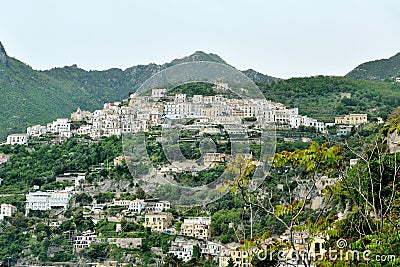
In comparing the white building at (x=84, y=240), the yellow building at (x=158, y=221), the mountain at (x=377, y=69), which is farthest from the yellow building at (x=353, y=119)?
the mountain at (x=377, y=69)

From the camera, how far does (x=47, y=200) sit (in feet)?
78.7

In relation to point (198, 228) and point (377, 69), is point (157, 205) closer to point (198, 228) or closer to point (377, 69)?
point (198, 228)

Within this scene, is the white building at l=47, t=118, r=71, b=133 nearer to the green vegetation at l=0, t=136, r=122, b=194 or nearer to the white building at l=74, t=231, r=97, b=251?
the green vegetation at l=0, t=136, r=122, b=194

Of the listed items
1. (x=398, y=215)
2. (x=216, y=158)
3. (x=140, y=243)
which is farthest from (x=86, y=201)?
(x=398, y=215)

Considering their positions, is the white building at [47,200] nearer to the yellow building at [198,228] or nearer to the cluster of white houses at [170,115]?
the cluster of white houses at [170,115]

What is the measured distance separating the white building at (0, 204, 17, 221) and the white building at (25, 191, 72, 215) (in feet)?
1.53

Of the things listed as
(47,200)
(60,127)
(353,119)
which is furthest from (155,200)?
(60,127)

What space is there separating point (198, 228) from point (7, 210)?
6.83 m

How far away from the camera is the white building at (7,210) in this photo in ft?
76.4

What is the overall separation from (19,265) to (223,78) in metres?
7.74

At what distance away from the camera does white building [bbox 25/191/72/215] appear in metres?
24.0

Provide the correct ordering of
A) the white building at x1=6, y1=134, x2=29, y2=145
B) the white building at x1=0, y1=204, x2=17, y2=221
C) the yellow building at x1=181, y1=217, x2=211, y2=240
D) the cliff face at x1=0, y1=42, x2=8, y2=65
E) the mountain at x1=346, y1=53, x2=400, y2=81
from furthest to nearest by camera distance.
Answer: the cliff face at x1=0, y1=42, x2=8, y2=65, the mountain at x1=346, y1=53, x2=400, y2=81, the white building at x1=6, y1=134, x2=29, y2=145, the white building at x1=0, y1=204, x2=17, y2=221, the yellow building at x1=181, y1=217, x2=211, y2=240

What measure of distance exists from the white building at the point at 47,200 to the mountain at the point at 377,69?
73.1 feet

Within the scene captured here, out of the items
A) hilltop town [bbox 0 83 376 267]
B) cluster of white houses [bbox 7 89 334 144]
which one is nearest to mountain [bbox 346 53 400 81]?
cluster of white houses [bbox 7 89 334 144]
